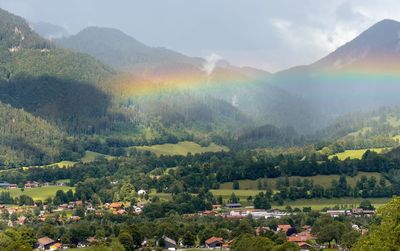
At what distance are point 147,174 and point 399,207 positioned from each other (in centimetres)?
13708

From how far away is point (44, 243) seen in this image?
363 feet

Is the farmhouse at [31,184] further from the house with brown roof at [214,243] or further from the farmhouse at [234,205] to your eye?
the house with brown roof at [214,243]

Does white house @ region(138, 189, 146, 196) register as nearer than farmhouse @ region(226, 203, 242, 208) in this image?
No

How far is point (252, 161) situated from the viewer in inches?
7426

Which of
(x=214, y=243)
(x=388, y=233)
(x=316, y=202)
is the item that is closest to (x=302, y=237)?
(x=214, y=243)

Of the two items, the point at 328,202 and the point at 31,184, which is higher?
the point at 31,184

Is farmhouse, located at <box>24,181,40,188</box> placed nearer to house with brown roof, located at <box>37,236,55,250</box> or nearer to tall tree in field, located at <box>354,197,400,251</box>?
house with brown roof, located at <box>37,236,55,250</box>

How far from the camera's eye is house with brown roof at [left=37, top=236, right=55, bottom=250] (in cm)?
10988

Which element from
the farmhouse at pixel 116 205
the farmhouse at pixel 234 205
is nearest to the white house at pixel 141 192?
the farmhouse at pixel 116 205

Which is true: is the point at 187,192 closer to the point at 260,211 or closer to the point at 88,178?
the point at 260,211

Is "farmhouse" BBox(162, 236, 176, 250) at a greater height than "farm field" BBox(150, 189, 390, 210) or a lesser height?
lesser

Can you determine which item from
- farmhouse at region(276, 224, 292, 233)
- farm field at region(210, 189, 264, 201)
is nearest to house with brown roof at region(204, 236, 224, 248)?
farmhouse at region(276, 224, 292, 233)

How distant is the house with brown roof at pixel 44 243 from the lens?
110 metres

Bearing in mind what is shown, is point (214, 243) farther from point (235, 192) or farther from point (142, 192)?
point (142, 192)
